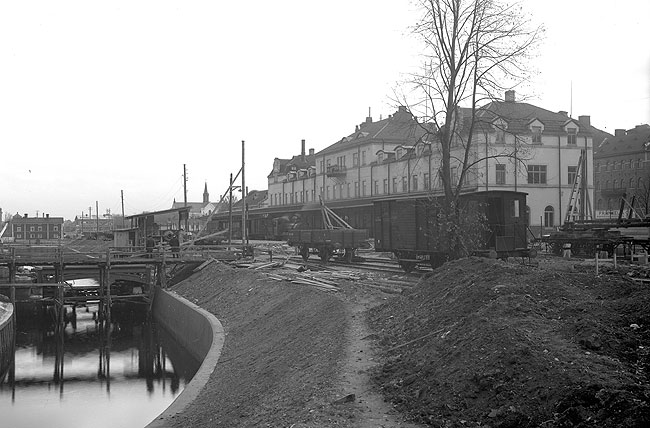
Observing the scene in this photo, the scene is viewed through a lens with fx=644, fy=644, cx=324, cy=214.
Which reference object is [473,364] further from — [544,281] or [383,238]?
[383,238]

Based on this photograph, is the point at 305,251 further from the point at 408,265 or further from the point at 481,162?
the point at 481,162

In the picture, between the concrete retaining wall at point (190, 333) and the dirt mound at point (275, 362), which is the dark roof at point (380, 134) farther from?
the dirt mound at point (275, 362)

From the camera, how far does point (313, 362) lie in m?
12.5

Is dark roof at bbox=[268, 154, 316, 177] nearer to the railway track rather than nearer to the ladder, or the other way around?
the ladder

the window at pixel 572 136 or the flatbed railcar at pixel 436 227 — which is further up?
the window at pixel 572 136

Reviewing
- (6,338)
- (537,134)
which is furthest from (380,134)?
(6,338)

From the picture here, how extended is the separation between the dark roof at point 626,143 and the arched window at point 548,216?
19618 mm

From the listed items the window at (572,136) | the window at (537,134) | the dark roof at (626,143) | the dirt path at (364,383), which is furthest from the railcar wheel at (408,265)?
the dark roof at (626,143)

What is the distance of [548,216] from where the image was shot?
54.4m

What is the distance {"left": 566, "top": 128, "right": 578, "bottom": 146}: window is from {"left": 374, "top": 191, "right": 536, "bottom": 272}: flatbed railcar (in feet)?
106

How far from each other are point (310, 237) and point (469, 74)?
14002 millimetres

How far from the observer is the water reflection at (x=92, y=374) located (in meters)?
19.3

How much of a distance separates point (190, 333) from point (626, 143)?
65813mm

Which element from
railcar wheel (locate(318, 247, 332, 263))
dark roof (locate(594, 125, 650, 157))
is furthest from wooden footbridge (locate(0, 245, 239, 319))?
dark roof (locate(594, 125, 650, 157))
